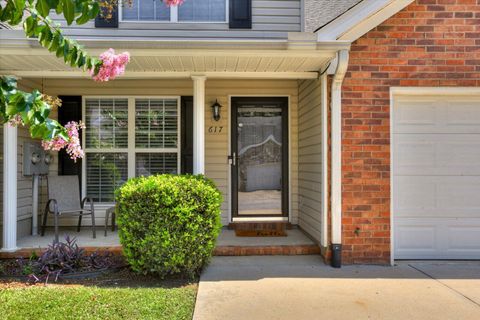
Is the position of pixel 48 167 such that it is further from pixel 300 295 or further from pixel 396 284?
pixel 396 284

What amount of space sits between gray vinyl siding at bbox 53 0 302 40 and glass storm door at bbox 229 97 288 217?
1.06 metres

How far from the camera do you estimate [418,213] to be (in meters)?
5.25

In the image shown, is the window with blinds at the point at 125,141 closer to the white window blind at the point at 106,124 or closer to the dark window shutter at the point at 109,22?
the white window blind at the point at 106,124

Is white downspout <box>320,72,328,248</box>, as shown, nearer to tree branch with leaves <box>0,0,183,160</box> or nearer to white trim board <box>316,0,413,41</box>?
white trim board <box>316,0,413,41</box>

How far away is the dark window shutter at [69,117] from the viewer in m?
6.64

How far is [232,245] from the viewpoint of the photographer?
546 centimetres

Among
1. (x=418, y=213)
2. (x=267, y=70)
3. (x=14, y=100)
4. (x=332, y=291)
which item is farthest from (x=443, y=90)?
(x=14, y=100)

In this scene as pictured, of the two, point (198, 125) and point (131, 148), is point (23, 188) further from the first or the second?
point (198, 125)

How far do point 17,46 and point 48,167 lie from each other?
8.62ft

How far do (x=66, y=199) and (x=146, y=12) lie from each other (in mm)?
3218

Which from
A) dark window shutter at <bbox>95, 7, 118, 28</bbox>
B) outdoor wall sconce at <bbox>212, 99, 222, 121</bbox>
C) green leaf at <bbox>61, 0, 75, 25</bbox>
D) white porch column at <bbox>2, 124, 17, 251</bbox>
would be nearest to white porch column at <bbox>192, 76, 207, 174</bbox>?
outdoor wall sconce at <bbox>212, 99, 222, 121</bbox>

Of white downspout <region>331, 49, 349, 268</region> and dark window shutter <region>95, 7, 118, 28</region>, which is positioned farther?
dark window shutter <region>95, 7, 118, 28</region>

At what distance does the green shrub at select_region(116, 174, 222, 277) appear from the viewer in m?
4.31

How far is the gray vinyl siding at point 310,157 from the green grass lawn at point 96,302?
6.96 ft
